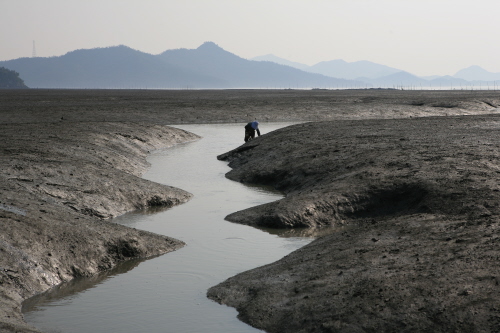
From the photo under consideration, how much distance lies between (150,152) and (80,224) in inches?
787

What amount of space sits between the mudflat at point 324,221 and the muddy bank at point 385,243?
3 cm

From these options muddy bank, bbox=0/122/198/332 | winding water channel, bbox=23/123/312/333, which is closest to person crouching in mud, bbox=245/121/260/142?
muddy bank, bbox=0/122/198/332

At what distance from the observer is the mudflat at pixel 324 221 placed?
32.1ft

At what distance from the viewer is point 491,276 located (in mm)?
9859

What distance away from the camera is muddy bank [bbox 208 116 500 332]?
372 inches

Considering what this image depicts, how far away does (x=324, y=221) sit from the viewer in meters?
16.8

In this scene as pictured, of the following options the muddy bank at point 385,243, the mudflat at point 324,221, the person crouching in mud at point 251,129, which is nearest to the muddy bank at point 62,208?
the mudflat at point 324,221

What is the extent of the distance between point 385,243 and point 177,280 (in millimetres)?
4072

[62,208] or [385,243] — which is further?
[62,208]

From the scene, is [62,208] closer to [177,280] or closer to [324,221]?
[177,280]

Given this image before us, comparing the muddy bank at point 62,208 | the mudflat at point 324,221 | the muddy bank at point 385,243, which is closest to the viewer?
the muddy bank at point 385,243

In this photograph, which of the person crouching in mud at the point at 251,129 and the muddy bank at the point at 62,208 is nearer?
the muddy bank at the point at 62,208

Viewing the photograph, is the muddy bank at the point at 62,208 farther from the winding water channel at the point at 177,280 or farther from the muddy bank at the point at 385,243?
the muddy bank at the point at 385,243

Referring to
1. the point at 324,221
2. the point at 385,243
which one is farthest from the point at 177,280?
the point at 324,221
